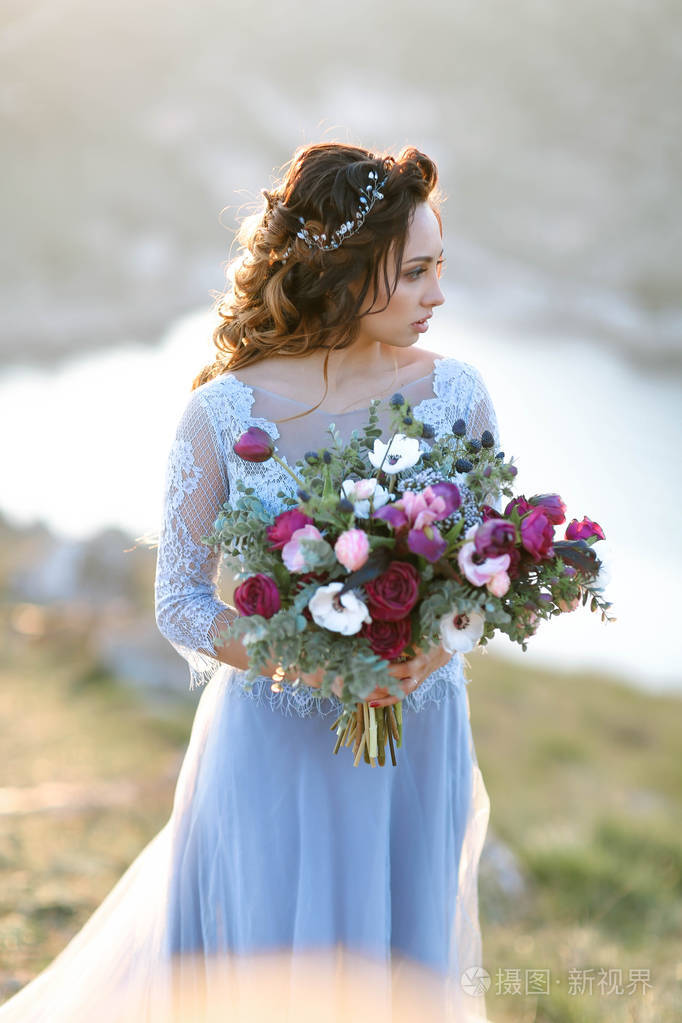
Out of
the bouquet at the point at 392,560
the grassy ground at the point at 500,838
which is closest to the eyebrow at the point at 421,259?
the bouquet at the point at 392,560

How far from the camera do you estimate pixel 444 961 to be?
249 cm

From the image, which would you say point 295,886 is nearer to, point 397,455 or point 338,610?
point 338,610

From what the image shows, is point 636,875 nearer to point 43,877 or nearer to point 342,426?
point 43,877

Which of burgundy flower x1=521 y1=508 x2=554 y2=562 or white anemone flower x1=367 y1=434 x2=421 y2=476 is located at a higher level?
white anemone flower x1=367 y1=434 x2=421 y2=476

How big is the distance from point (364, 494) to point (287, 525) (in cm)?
17

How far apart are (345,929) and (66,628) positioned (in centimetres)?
714

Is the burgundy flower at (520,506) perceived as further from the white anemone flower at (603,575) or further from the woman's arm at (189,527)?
the woman's arm at (189,527)

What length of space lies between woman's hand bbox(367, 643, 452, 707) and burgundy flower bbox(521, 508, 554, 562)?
0.92ft

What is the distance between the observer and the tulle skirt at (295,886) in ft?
7.62

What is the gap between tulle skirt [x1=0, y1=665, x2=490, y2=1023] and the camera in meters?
2.32

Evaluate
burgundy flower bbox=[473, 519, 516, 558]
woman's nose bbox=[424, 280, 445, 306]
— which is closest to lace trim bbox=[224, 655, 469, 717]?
burgundy flower bbox=[473, 519, 516, 558]

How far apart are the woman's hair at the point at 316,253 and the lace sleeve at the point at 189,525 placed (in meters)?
0.32

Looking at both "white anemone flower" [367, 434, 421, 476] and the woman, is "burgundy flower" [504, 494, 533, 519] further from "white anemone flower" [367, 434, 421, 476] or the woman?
the woman

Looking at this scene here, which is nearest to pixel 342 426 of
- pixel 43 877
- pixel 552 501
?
pixel 552 501
